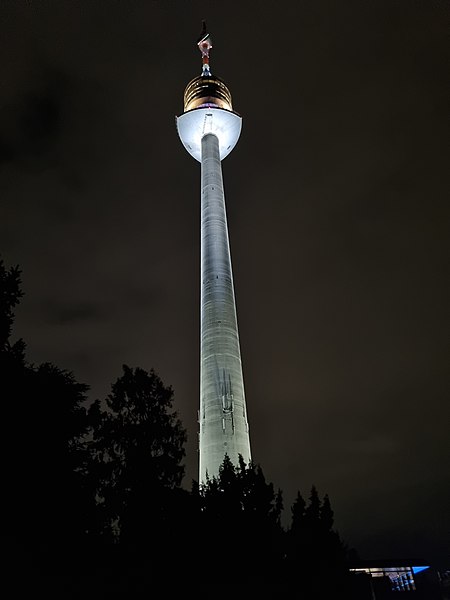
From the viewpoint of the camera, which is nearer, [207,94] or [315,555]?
[315,555]

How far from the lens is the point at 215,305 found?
5025cm

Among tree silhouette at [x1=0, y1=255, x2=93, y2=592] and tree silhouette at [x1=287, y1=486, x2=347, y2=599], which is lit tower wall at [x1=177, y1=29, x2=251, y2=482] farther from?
tree silhouette at [x1=0, y1=255, x2=93, y2=592]

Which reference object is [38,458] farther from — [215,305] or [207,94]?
[207,94]

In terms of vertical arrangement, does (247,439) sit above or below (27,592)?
above

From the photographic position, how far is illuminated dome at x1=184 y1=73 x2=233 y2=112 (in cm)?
7069

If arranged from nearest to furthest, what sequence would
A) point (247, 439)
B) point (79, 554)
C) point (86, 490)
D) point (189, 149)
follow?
point (79, 554) → point (86, 490) → point (247, 439) → point (189, 149)

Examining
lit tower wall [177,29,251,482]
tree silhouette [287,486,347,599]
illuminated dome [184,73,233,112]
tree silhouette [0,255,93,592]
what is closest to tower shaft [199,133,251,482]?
lit tower wall [177,29,251,482]

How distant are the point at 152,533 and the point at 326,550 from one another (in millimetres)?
7027

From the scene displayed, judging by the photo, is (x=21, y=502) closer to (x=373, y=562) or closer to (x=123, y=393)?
(x=123, y=393)

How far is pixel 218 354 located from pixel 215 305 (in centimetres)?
514

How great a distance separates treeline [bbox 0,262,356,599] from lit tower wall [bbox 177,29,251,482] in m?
18.2

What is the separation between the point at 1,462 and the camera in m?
16.9

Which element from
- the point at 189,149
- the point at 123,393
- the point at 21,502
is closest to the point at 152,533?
the point at 21,502

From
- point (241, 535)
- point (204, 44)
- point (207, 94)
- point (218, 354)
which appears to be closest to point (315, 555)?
point (241, 535)
